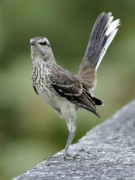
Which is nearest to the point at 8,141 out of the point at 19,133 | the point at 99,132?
the point at 19,133

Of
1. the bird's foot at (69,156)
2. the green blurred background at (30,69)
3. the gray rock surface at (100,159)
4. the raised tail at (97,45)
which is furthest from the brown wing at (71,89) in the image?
the green blurred background at (30,69)

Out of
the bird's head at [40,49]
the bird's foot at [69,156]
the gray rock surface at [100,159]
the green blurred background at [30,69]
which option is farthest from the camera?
the green blurred background at [30,69]

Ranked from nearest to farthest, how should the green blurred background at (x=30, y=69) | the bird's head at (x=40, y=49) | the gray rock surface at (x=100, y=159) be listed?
the gray rock surface at (x=100, y=159) → the bird's head at (x=40, y=49) → the green blurred background at (x=30, y=69)

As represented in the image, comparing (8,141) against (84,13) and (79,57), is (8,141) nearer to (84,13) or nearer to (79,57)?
(79,57)

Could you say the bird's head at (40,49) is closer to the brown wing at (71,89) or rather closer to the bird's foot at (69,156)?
the brown wing at (71,89)

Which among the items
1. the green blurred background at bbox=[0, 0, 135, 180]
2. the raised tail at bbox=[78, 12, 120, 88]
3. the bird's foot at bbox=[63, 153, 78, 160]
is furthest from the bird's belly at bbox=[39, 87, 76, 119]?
the green blurred background at bbox=[0, 0, 135, 180]

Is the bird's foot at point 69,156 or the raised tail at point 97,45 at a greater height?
the raised tail at point 97,45

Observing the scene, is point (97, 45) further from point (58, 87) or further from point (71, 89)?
point (58, 87)
